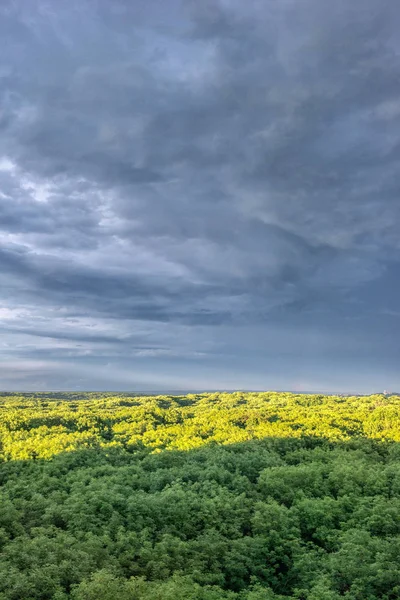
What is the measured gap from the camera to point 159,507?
89.9 ft

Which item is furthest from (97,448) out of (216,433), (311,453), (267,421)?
(267,421)

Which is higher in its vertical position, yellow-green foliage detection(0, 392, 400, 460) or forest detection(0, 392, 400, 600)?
yellow-green foliage detection(0, 392, 400, 460)

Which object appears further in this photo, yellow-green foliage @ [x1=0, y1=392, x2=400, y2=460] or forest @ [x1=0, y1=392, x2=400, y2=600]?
yellow-green foliage @ [x1=0, y1=392, x2=400, y2=460]

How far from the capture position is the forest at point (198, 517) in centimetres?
1972

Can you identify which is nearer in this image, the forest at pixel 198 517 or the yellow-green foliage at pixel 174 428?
the forest at pixel 198 517

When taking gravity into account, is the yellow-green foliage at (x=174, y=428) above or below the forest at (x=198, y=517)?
above

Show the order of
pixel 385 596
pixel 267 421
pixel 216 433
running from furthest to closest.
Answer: pixel 267 421, pixel 216 433, pixel 385 596

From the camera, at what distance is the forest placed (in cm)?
1972

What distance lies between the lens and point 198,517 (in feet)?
89.4

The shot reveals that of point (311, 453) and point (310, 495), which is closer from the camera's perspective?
point (310, 495)

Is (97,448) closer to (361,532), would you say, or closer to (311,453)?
A: (311,453)

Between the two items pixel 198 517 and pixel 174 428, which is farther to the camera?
pixel 174 428

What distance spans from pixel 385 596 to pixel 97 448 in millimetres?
28199

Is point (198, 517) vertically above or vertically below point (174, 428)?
below
